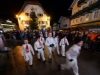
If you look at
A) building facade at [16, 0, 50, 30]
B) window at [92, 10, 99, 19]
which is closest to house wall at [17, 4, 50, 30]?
building facade at [16, 0, 50, 30]

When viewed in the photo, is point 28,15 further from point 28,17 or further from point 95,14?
point 95,14

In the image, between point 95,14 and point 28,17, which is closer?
point 95,14

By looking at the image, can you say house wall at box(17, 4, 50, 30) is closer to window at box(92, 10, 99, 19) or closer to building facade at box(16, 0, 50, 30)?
building facade at box(16, 0, 50, 30)

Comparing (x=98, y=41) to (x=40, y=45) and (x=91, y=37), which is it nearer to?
(x=91, y=37)

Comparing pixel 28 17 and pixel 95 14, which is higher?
pixel 28 17

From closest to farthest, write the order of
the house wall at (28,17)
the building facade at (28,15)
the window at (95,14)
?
the window at (95,14)
the building facade at (28,15)
the house wall at (28,17)

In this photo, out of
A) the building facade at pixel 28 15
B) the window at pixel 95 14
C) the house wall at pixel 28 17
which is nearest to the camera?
the window at pixel 95 14

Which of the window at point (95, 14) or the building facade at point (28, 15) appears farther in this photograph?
the building facade at point (28, 15)

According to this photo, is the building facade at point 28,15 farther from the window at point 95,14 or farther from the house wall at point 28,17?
the window at point 95,14

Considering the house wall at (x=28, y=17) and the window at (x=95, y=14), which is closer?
the window at (x=95, y=14)

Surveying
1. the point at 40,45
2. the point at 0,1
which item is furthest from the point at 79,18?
the point at 0,1

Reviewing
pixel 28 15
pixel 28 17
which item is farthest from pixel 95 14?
pixel 28 15

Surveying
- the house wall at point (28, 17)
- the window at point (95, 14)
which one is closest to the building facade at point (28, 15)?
the house wall at point (28, 17)

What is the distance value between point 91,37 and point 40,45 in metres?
5.60
